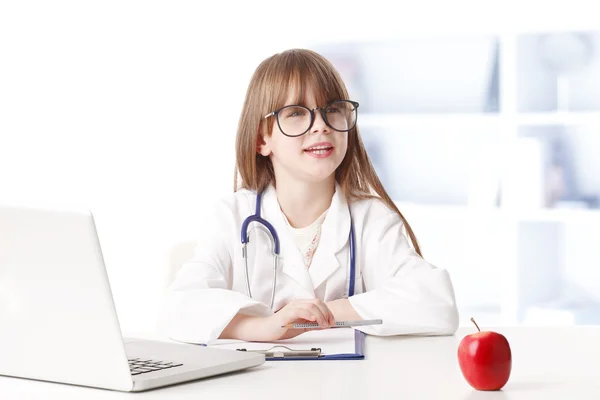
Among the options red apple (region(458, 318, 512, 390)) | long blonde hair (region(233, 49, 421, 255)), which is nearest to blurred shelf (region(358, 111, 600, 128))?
long blonde hair (region(233, 49, 421, 255))

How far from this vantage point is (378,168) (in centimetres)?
401

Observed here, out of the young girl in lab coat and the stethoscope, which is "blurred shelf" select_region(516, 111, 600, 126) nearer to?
the young girl in lab coat

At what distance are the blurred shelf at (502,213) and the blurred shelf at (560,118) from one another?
0.40 meters

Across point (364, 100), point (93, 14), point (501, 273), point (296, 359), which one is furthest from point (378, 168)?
point (296, 359)

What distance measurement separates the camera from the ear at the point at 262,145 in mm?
1849

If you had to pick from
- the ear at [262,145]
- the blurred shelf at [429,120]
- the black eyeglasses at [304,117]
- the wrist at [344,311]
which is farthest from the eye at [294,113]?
the blurred shelf at [429,120]

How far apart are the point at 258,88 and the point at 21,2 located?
117 inches

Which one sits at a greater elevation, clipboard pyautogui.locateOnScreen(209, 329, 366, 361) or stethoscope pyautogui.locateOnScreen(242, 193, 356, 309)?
stethoscope pyautogui.locateOnScreen(242, 193, 356, 309)

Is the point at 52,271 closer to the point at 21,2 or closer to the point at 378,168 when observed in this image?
the point at 378,168

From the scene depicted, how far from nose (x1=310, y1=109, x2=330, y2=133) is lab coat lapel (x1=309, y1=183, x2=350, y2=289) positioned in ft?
0.64

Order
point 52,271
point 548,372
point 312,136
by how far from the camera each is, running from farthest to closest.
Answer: point 312,136 → point 548,372 → point 52,271

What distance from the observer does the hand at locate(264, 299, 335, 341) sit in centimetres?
136

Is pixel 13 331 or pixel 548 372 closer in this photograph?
pixel 13 331

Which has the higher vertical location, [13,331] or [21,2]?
[21,2]
